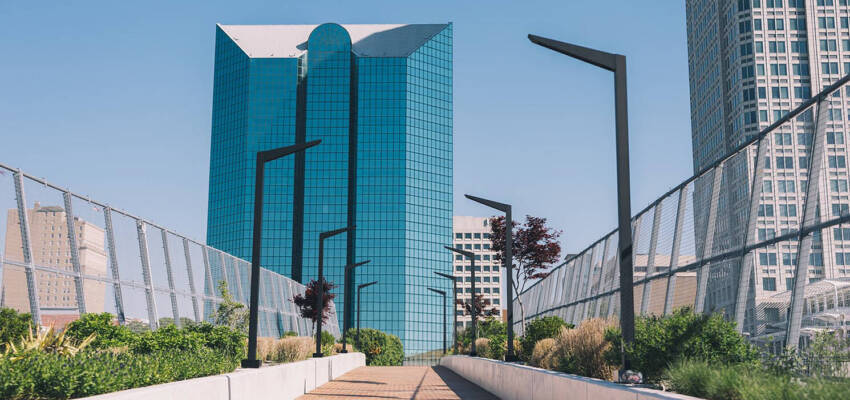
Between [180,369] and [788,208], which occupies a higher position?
[788,208]

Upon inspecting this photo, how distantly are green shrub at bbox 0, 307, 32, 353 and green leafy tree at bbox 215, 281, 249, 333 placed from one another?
14784 millimetres

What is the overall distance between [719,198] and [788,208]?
7.04 feet

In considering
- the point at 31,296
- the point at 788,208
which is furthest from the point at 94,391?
the point at 788,208

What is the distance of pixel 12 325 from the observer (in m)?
16.1

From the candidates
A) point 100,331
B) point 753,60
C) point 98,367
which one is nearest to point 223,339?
point 100,331

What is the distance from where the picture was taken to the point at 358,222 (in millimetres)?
147125

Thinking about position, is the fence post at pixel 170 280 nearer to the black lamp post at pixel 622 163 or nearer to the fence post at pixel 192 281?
the fence post at pixel 192 281

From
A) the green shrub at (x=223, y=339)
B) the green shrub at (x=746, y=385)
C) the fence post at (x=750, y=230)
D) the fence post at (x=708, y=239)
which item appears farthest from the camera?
the green shrub at (x=223, y=339)

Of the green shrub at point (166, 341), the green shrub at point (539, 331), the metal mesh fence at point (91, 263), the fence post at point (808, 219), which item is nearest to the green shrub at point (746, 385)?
the fence post at point (808, 219)

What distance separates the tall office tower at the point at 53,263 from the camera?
16906 millimetres

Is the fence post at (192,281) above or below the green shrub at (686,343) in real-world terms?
above

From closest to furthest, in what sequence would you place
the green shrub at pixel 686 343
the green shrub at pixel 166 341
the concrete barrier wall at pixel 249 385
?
the concrete barrier wall at pixel 249 385, the green shrub at pixel 686 343, the green shrub at pixel 166 341

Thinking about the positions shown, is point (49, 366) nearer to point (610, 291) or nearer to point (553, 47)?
point (553, 47)

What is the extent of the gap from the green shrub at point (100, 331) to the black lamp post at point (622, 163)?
1153 cm
